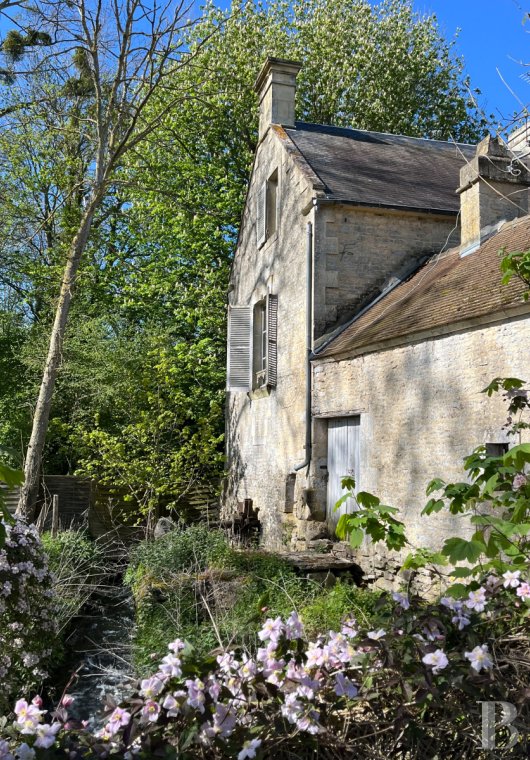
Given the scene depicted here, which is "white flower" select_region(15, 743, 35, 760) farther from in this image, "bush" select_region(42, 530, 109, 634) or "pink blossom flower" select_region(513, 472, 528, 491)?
"bush" select_region(42, 530, 109, 634)

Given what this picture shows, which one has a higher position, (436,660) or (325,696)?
(436,660)

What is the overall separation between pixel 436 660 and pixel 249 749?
666 mm

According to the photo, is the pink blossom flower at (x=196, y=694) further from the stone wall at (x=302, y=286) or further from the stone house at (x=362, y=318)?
the stone wall at (x=302, y=286)

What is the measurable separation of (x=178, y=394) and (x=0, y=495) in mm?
12970

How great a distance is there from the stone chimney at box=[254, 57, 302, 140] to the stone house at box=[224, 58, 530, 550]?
0.09 feet

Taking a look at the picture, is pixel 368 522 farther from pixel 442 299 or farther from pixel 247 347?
pixel 247 347

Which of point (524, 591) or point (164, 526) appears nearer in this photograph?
point (524, 591)

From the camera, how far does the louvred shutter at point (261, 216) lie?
1358cm

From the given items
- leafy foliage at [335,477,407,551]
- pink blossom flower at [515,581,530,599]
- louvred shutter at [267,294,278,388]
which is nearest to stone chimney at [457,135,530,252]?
louvred shutter at [267,294,278,388]

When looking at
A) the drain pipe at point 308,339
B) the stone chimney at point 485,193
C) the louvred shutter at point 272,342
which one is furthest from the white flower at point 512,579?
the louvred shutter at point 272,342

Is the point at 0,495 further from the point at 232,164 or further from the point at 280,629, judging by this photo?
the point at 232,164

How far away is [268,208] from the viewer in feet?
45.0

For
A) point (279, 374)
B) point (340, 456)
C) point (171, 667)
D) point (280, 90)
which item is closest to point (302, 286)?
point (279, 374)

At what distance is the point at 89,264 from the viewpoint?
65.1 feet
